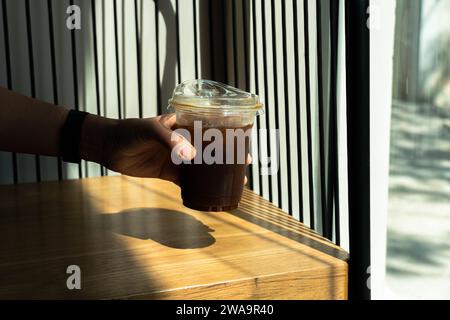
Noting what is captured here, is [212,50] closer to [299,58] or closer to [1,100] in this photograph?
[299,58]

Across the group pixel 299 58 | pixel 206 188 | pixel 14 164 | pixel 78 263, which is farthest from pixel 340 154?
pixel 14 164

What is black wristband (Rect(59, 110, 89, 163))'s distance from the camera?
4.44 feet

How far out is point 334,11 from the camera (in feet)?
4.95

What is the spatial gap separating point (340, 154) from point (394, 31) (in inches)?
13.5

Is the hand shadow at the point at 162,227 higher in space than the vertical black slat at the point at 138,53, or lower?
lower

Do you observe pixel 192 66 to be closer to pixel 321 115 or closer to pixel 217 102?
pixel 321 115

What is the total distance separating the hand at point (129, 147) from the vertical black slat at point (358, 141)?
35 cm

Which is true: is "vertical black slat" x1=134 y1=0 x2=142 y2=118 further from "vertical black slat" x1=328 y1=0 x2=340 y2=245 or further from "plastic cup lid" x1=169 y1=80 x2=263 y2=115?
"plastic cup lid" x1=169 y1=80 x2=263 y2=115

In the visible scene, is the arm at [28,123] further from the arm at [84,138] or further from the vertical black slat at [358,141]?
the vertical black slat at [358,141]

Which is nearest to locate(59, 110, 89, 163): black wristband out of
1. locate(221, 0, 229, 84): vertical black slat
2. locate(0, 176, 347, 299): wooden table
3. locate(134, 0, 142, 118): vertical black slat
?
locate(0, 176, 347, 299): wooden table

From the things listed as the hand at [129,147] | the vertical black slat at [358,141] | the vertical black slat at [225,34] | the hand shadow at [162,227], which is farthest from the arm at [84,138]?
the vertical black slat at [225,34]

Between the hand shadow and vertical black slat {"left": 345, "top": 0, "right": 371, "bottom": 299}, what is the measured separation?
0.28m

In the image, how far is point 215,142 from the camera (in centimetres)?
107

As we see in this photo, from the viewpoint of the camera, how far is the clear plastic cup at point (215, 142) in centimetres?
106
